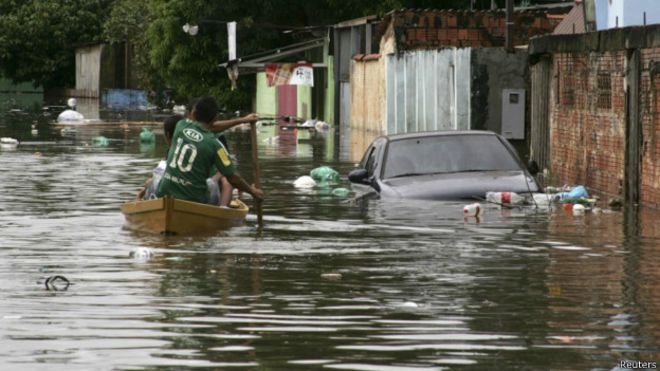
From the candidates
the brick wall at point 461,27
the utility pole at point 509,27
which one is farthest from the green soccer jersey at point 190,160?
the brick wall at point 461,27

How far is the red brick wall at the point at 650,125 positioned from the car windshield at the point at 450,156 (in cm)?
185

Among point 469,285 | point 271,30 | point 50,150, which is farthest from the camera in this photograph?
point 271,30

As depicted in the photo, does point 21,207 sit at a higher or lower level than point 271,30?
lower

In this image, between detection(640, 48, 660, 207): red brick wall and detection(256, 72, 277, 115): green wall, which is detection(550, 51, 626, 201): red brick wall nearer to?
detection(640, 48, 660, 207): red brick wall

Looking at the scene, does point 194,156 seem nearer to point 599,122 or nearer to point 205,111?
point 205,111

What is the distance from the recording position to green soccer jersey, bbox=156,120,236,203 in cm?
1589

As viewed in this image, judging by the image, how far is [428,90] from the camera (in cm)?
3797

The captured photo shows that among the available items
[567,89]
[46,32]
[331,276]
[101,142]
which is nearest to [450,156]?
[331,276]

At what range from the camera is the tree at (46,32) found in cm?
10838

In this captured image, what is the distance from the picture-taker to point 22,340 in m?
9.31

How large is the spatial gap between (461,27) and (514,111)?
460 inches

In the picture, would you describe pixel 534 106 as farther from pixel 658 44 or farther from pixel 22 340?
pixel 22 340

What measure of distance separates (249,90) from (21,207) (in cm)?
4965

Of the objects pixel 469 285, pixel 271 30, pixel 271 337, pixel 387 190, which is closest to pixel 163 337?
pixel 271 337
